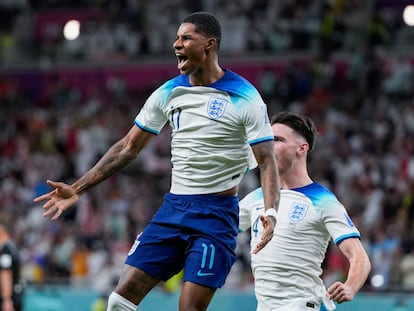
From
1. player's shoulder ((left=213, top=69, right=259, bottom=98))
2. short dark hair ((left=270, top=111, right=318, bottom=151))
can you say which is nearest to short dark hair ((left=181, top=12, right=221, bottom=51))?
player's shoulder ((left=213, top=69, right=259, bottom=98))

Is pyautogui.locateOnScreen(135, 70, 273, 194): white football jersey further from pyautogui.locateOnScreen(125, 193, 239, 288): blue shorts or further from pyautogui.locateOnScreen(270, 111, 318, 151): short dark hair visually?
pyautogui.locateOnScreen(270, 111, 318, 151): short dark hair

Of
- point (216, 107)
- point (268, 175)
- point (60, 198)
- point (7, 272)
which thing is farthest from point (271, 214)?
point (7, 272)

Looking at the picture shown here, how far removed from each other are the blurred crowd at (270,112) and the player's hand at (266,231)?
272 inches

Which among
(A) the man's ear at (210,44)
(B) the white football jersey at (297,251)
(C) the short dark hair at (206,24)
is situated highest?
(C) the short dark hair at (206,24)

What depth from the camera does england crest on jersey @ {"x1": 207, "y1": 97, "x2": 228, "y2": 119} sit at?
6.91 metres

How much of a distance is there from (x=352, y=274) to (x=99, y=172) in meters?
1.73

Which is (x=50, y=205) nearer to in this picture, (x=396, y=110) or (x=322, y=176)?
(x=322, y=176)

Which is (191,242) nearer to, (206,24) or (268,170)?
(268,170)

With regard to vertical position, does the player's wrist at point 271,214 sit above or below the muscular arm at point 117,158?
below

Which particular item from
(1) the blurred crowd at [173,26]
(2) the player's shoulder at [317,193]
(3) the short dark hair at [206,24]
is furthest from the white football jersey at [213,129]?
(1) the blurred crowd at [173,26]

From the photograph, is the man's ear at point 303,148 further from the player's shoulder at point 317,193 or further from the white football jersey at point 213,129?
the white football jersey at point 213,129

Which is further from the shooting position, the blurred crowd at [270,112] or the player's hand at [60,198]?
the blurred crowd at [270,112]

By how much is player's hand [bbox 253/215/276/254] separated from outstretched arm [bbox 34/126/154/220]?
117 centimetres

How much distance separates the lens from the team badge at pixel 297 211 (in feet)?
24.1
